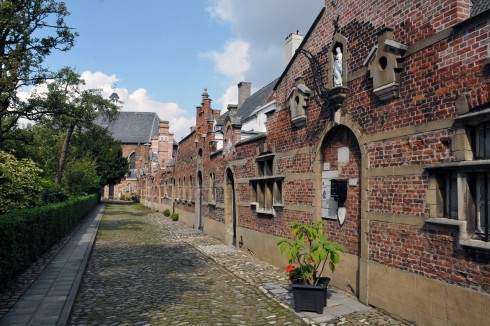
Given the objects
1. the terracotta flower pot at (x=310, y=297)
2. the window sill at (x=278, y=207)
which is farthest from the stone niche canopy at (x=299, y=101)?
the terracotta flower pot at (x=310, y=297)

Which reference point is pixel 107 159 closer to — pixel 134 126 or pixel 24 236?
pixel 134 126

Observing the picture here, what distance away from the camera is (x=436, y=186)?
608 cm

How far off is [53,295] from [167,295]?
236cm

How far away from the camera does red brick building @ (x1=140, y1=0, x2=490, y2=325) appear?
5512mm

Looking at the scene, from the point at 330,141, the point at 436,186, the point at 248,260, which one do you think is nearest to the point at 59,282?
the point at 248,260

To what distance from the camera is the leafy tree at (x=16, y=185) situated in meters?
13.3

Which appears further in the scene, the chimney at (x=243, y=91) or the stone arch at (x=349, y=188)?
the chimney at (x=243, y=91)

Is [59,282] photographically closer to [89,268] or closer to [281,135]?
[89,268]

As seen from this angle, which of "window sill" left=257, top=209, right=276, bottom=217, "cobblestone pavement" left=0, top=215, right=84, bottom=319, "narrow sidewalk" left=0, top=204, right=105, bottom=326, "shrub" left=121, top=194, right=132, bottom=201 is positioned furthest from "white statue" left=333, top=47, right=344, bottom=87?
"shrub" left=121, top=194, right=132, bottom=201

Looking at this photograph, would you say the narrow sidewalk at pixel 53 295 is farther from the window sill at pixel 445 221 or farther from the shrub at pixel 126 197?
the shrub at pixel 126 197

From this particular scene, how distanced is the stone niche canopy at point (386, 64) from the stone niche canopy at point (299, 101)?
2.54 metres

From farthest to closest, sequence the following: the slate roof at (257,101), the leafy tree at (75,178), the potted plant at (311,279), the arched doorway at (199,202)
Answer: the leafy tree at (75,178), the slate roof at (257,101), the arched doorway at (199,202), the potted plant at (311,279)

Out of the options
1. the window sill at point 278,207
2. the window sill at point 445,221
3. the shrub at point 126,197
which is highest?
the window sill at point 445,221

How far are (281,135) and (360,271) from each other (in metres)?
4.94
